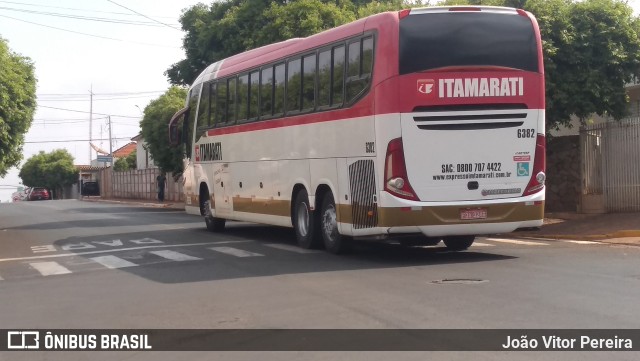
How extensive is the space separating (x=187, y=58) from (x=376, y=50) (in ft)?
99.0

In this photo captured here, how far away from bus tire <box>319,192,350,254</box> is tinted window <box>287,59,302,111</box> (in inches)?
81.3

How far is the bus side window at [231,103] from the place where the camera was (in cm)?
2011

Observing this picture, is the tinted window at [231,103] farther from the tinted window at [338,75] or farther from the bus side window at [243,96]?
the tinted window at [338,75]

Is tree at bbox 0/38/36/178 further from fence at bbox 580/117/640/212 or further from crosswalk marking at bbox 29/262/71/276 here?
fence at bbox 580/117/640/212

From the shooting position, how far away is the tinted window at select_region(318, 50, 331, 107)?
51.0 feet

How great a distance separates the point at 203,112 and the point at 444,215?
10424 millimetres

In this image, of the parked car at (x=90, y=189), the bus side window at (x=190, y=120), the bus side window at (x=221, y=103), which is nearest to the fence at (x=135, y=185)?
the parked car at (x=90, y=189)

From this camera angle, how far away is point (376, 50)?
13914mm

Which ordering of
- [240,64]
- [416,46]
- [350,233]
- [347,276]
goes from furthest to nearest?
[240,64] → [350,233] → [416,46] → [347,276]

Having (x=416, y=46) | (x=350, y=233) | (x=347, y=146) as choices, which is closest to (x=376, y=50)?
(x=416, y=46)

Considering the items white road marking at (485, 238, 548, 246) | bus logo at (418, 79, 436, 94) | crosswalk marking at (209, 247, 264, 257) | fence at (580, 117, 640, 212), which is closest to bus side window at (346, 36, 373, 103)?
bus logo at (418, 79, 436, 94)

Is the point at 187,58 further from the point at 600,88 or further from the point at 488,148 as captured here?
the point at 488,148

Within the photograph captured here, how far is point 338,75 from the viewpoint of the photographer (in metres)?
15.2

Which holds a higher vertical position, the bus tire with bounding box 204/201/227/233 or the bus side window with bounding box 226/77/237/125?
the bus side window with bounding box 226/77/237/125
